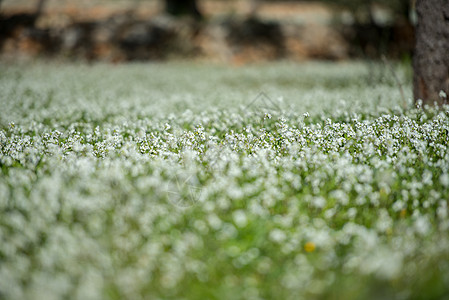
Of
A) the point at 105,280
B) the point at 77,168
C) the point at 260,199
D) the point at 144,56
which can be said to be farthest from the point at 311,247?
the point at 144,56

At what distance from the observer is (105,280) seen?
226cm

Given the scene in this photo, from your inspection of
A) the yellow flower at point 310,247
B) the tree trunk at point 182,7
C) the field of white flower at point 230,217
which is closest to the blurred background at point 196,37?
the tree trunk at point 182,7

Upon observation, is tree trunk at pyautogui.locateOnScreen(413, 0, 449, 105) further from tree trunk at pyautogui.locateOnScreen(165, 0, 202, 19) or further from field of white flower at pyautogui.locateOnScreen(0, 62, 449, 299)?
tree trunk at pyautogui.locateOnScreen(165, 0, 202, 19)

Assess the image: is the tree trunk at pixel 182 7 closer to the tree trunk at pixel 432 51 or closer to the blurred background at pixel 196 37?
the blurred background at pixel 196 37

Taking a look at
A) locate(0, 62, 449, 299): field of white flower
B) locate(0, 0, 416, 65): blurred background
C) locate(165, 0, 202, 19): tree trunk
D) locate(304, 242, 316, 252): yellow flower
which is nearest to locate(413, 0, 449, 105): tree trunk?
locate(0, 62, 449, 299): field of white flower

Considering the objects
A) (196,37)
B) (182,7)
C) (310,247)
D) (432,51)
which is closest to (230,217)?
(310,247)

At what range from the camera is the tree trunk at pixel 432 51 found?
5297 mm

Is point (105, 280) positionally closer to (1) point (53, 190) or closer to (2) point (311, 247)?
(1) point (53, 190)

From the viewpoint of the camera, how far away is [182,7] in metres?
18.4

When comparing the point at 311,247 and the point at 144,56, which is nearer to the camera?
the point at 311,247

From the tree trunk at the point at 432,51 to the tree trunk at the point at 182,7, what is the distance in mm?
14139

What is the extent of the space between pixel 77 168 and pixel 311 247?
7.38ft

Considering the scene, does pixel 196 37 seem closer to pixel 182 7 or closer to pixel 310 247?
pixel 182 7

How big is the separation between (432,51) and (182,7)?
49.3 feet
